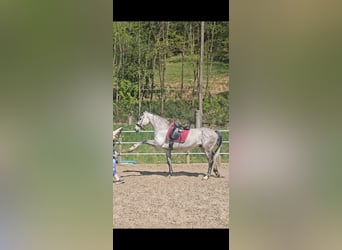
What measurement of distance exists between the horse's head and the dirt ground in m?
0.58

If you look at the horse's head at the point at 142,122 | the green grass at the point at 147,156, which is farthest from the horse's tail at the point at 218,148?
the horse's head at the point at 142,122

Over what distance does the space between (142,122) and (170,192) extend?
45.1 inches

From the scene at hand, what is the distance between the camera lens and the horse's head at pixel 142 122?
5730mm

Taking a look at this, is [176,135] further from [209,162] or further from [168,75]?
[168,75]

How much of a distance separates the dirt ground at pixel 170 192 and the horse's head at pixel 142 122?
0.58 meters

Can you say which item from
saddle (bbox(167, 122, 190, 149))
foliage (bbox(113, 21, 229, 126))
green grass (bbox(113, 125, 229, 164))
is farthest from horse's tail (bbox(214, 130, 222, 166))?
saddle (bbox(167, 122, 190, 149))

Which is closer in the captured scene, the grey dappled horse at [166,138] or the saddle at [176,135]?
the grey dappled horse at [166,138]

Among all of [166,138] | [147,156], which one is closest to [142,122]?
[166,138]

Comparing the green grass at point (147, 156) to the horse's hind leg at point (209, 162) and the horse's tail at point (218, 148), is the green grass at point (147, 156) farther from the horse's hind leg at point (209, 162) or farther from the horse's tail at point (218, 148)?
the horse's tail at point (218, 148)

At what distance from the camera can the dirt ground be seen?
4.22 meters

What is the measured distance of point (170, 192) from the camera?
207 inches
